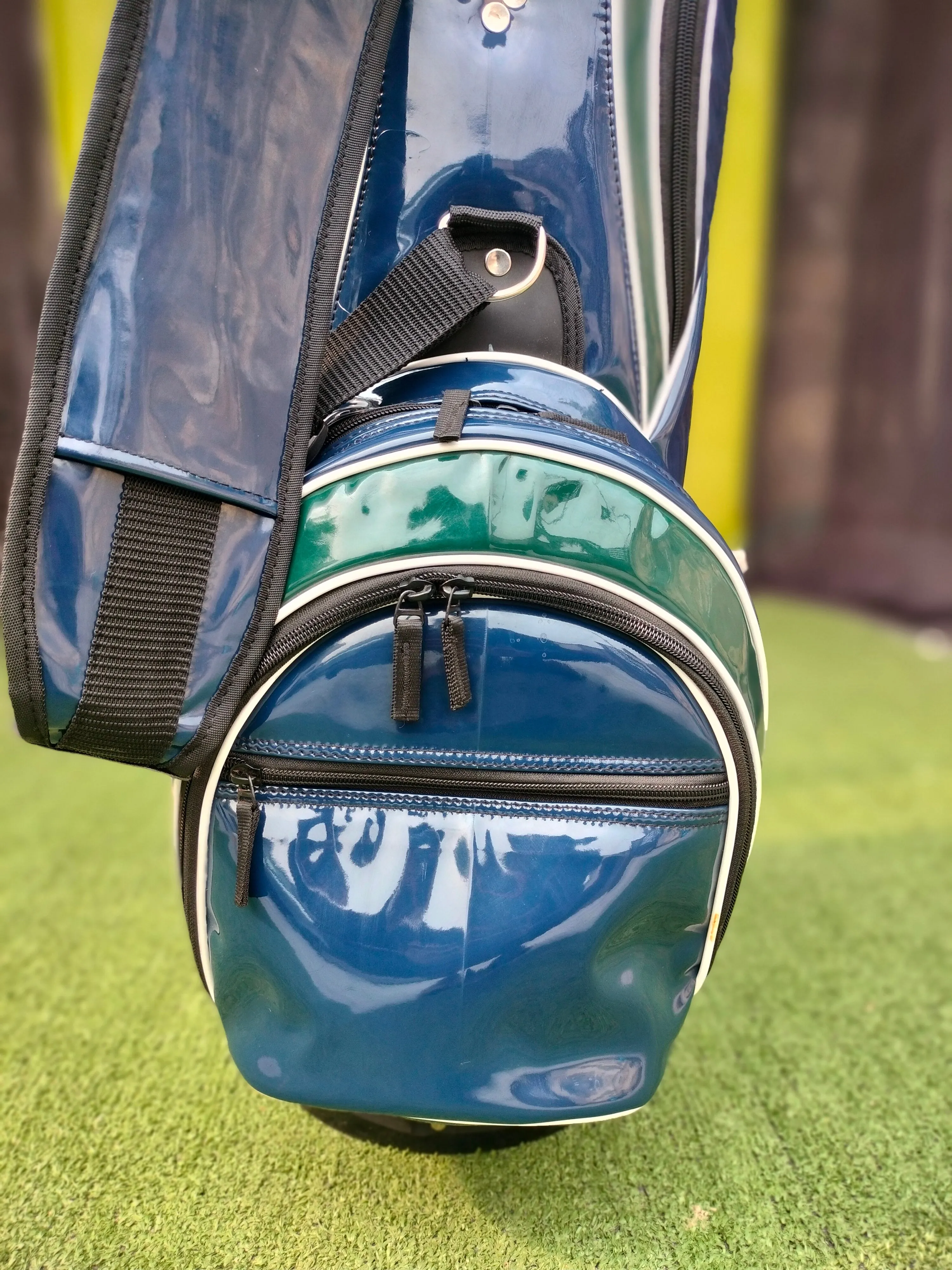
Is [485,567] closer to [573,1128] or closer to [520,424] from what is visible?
[520,424]

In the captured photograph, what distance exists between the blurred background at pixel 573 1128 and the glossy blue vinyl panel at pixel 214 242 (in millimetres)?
41

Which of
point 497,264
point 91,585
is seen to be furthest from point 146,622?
point 497,264

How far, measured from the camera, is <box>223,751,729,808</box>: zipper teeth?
1.78 feet

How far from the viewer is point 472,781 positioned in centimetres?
54

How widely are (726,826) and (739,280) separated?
3.00 metres

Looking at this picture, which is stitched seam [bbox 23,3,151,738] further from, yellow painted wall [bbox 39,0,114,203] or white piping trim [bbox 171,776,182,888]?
yellow painted wall [bbox 39,0,114,203]

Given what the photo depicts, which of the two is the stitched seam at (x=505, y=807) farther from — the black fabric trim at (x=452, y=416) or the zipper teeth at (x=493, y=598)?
the black fabric trim at (x=452, y=416)

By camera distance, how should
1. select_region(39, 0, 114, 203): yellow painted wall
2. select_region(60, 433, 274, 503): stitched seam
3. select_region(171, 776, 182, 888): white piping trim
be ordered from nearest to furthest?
select_region(60, 433, 274, 503): stitched seam, select_region(171, 776, 182, 888): white piping trim, select_region(39, 0, 114, 203): yellow painted wall

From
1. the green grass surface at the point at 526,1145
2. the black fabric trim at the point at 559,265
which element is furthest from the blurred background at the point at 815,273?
the black fabric trim at the point at 559,265

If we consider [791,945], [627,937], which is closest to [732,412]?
[791,945]

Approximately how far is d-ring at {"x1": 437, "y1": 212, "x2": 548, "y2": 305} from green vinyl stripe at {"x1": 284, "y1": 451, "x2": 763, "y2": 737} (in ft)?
0.57

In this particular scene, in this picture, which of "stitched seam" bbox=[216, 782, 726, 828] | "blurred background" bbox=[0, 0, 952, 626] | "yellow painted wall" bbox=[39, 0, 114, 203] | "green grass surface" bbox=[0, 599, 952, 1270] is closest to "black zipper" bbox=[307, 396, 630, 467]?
"stitched seam" bbox=[216, 782, 726, 828]

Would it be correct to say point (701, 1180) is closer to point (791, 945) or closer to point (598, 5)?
point (791, 945)

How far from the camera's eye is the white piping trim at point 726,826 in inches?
21.6
